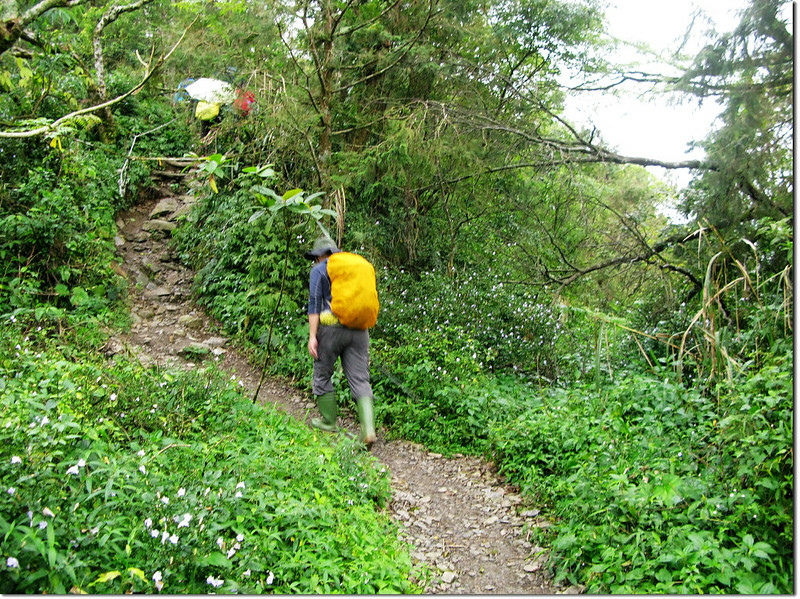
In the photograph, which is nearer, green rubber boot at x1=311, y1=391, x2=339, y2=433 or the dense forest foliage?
the dense forest foliage

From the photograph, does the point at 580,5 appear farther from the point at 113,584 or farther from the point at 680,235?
the point at 113,584

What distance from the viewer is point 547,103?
9969mm

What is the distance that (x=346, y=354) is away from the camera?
19.2 ft

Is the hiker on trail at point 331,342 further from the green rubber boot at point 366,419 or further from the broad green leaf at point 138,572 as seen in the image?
the broad green leaf at point 138,572

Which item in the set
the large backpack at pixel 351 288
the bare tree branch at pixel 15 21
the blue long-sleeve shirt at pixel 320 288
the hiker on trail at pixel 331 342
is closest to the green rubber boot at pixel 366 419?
the hiker on trail at pixel 331 342

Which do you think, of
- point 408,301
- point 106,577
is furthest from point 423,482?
point 408,301

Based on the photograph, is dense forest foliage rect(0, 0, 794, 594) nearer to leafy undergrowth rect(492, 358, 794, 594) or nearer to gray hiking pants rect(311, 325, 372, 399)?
leafy undergrowth rect(492, 358, 794, 594)

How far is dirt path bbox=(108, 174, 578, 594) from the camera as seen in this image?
4.13 m

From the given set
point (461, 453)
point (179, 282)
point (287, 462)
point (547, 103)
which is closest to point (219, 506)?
point (287, 462)

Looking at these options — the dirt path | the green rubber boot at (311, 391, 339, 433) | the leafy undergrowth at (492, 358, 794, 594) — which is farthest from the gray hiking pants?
the leafy undergrowth at (492, 358, 794, 594)

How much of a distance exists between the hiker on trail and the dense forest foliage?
61 centimetres

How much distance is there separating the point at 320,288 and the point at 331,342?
547 millimetres

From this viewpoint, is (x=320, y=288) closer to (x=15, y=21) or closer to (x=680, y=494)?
(x=15, y=21)

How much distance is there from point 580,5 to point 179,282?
8.08 meters
